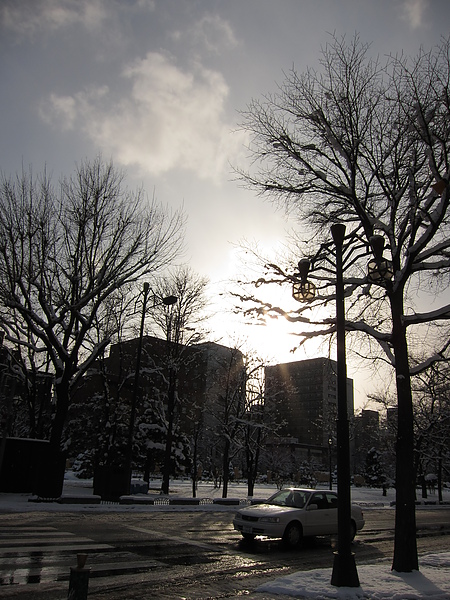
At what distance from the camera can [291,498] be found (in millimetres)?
13641

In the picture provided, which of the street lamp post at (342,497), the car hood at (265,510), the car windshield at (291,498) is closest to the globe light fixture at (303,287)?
the street lamp post at (342,497)

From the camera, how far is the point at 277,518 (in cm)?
1200

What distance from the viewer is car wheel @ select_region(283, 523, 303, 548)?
12039 millimetres

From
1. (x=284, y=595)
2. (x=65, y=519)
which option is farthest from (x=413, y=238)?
(x=65, y=519)

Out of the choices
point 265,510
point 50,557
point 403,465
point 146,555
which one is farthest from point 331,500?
point 50,557

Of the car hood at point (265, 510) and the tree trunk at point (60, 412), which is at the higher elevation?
the tree trunk at point (60, 412)

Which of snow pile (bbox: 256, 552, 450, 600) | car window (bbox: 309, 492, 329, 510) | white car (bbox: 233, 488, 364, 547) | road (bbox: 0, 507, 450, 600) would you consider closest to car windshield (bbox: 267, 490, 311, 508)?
white car (bbox: 233, 488, 364, 547)

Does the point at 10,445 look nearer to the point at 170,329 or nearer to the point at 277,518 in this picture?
the point at 170,329

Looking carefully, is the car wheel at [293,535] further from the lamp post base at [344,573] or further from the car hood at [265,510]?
the lamp post base at [344,573]

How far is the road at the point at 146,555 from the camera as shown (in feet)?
22.3

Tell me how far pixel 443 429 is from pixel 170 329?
73.1 ft

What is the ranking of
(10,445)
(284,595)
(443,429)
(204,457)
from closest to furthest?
1. (284,595)
2. (10,445)
3. (443,429)
4. (204,457)

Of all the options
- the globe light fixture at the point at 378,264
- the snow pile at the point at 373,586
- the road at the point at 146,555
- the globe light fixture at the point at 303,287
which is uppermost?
the globe light fixture at the point at 378,264

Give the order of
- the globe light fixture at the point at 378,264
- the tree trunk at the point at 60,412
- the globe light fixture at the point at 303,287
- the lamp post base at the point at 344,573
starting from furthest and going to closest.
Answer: the tree trunk at the point at 60,412
the globe light fixture at the point at 303,287
the globe light fixture at the point at 378,264
the lamp post base at the point at 344,573
